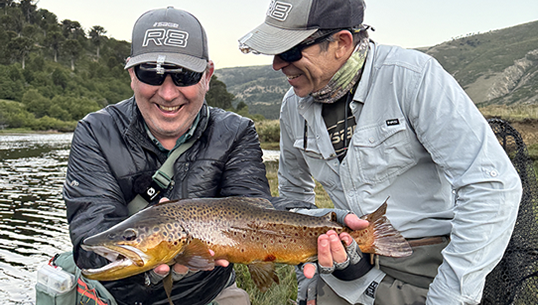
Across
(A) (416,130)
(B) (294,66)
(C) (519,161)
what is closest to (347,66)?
(B) (294,66)

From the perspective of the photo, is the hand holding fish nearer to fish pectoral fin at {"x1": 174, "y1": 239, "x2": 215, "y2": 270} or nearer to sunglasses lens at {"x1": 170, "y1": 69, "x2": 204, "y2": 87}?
fish pectoral fin at {"x1": 174, "y1": 239, "x2": 215, "y2": 270}

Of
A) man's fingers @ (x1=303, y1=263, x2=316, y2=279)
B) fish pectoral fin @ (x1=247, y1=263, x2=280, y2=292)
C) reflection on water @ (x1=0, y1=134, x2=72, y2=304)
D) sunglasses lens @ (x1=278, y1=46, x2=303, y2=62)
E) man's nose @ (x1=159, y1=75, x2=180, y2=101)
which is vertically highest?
sunglasses lens @ (x1=278, y1=46, x2=303, y2=62)

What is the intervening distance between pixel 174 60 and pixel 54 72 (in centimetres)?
13932

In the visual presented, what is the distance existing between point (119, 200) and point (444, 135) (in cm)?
254

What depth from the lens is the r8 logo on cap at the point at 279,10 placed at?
3.14m

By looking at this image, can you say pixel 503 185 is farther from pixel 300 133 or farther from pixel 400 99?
pixel 300 133

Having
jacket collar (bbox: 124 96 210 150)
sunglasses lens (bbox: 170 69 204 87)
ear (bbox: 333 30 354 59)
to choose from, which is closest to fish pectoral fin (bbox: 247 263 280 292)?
jacket collar (bbox: 124 96 210 150)

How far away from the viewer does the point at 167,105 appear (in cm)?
324

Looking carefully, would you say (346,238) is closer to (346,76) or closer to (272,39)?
(346,76)

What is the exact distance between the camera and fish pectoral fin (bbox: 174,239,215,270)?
2697mm

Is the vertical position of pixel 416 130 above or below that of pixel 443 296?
above

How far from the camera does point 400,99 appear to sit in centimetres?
300

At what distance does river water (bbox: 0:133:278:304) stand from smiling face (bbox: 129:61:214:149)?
217 inches

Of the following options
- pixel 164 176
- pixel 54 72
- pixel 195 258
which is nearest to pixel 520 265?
pixel 195 258
